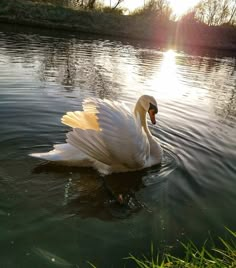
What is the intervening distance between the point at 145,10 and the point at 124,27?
14011mm

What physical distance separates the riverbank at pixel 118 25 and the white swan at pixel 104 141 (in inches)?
1240

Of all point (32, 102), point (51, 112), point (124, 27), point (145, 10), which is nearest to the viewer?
point (51, 112)

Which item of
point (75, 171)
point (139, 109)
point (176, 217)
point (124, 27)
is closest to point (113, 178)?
point (75, 171)

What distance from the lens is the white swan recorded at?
4.62m

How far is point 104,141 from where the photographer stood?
464 cm

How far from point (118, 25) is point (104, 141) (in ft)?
129

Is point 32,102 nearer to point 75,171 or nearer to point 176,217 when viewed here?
point 75,171

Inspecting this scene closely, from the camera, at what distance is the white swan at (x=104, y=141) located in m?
4.62

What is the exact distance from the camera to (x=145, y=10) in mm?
53219

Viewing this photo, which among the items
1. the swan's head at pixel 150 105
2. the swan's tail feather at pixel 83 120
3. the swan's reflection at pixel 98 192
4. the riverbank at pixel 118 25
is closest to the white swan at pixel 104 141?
the swan's tail feather at pixel 83 120

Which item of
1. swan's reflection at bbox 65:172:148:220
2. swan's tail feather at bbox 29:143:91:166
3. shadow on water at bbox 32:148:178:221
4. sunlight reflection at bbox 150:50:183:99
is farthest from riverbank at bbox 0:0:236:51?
swan's reflection at bbox 65:172:148:220

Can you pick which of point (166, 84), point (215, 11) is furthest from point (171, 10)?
point (166, 84)

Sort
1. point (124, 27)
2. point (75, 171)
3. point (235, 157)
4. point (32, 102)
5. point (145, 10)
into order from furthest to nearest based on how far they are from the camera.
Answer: point (145, 10) → point (124, 27) → point (32, 102) → point (235, 157) → point (75, 171)

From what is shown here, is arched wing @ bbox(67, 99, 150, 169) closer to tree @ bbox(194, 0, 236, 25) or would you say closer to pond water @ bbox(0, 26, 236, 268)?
pond water @ bbox(0, 26, 236, 268)
